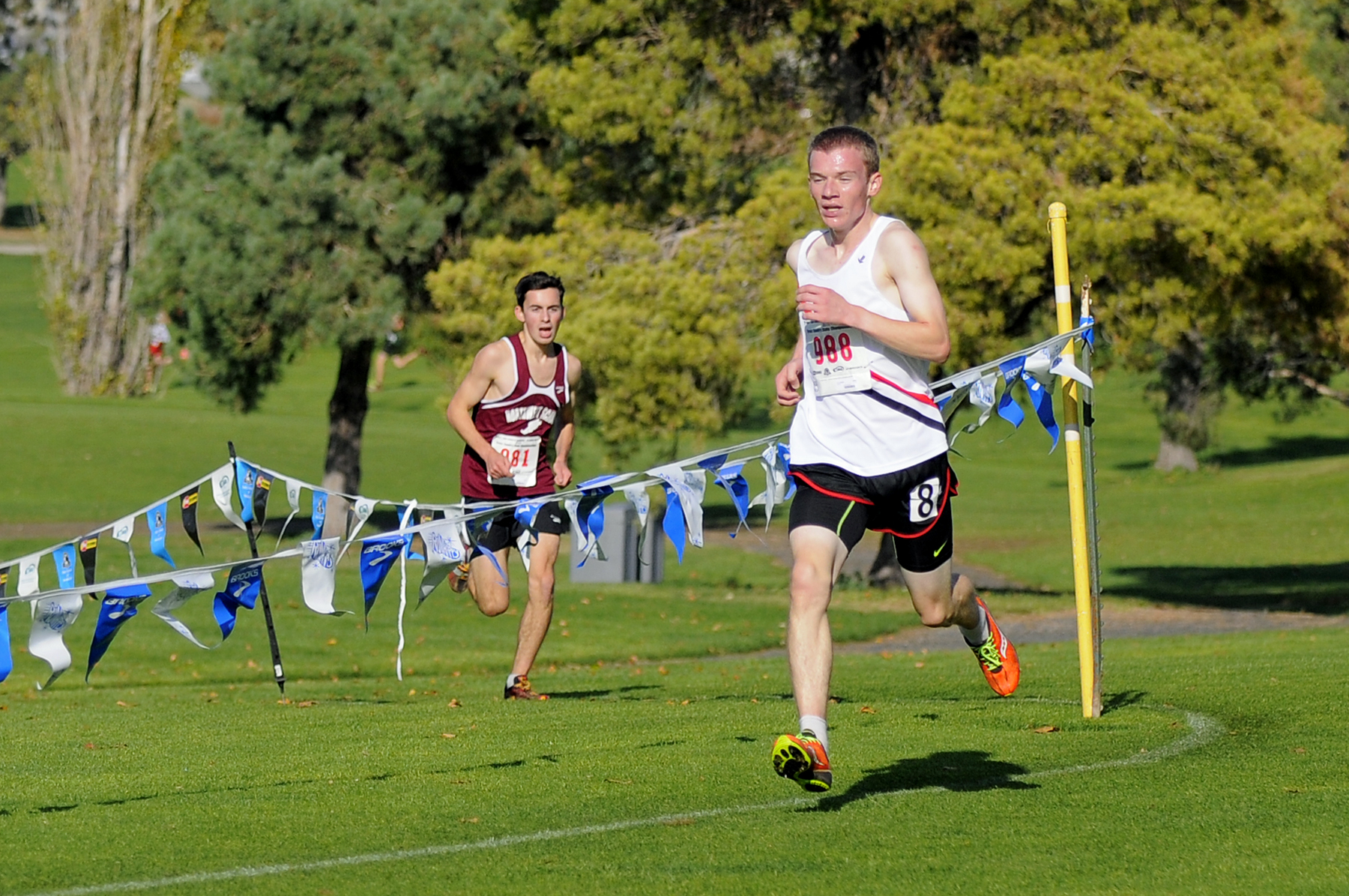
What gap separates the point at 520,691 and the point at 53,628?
389cm

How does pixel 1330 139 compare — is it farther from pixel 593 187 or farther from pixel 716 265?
pixel 593 187

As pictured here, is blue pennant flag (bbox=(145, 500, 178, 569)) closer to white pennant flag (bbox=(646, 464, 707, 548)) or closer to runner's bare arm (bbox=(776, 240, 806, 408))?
white pennant flag (bbox=(646, 464, 707, 548))

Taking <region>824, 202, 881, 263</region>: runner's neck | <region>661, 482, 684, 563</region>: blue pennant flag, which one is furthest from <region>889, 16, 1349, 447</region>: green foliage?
<region>824, 202, 881, 263</region>: runner's neck

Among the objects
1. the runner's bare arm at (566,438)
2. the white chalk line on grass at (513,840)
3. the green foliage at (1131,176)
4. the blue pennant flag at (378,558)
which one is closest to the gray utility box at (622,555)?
the green foliage at (1131,176)

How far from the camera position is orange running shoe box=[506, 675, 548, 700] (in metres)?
9.98

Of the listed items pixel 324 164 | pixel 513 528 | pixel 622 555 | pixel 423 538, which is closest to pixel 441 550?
pixel 423 538

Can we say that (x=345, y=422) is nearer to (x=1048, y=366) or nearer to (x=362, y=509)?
(x=362, y=509)

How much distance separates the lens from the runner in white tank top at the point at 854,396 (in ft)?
19.6

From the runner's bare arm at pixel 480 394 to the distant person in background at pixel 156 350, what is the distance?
41.6 m

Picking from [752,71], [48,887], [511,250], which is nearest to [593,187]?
[511,250]

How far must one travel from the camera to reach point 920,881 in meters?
4.96

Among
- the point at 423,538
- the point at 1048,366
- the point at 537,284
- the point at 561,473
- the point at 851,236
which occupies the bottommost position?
the point at 423,538

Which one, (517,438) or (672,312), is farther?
(672,312)

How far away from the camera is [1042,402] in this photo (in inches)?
331
